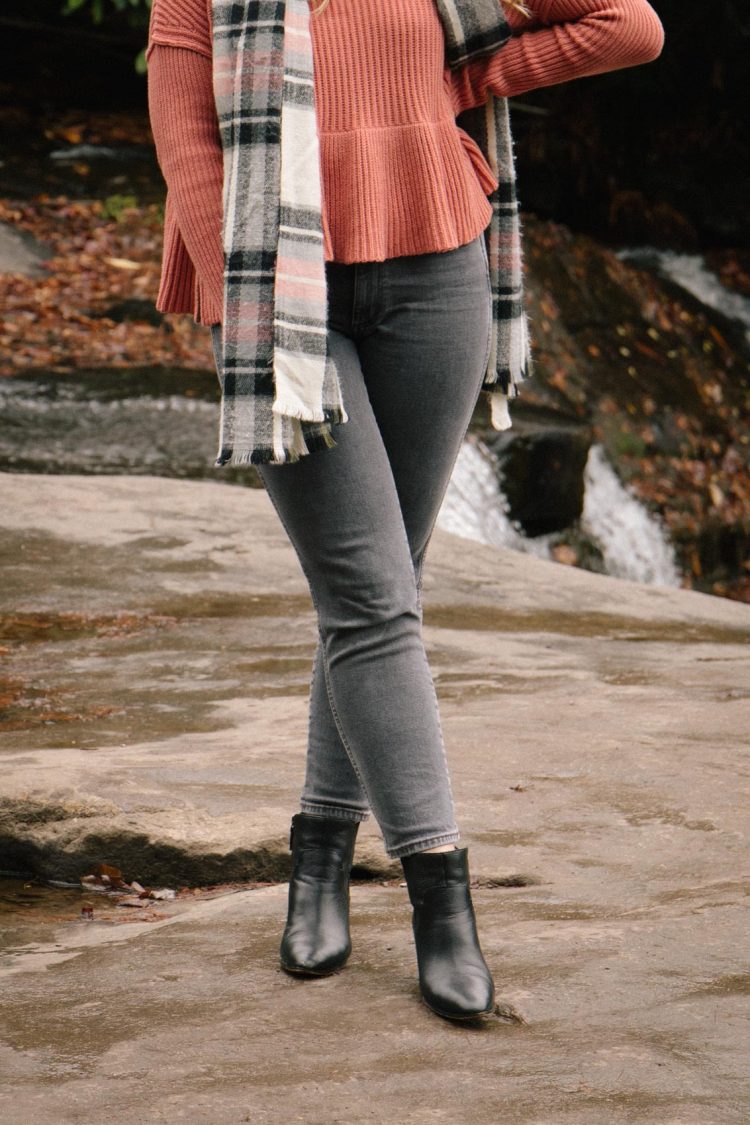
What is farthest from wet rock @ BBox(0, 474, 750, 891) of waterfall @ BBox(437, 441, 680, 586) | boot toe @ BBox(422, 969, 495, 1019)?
waterfall @ BBox(437, 441, 680, 586)

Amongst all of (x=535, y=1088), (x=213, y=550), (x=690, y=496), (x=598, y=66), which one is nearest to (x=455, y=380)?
(x=598, y=66)

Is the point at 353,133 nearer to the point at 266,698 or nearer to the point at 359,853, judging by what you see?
the point at 359,853

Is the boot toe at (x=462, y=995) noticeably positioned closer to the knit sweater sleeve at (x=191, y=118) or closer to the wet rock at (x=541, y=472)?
the knit sweater sleeve at (x=191, y=118)

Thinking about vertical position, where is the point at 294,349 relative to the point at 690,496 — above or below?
above

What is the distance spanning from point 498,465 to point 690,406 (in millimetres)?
3405

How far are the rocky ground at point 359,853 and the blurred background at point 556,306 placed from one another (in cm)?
310

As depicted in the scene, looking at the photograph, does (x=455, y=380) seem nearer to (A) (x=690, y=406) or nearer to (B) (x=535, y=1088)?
(B) (x=535, y=1088)

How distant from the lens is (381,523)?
215 centimetres

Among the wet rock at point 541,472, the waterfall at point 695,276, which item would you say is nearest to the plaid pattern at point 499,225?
the wet rock at point 541,472

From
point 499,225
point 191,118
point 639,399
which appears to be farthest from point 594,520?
point 191,118

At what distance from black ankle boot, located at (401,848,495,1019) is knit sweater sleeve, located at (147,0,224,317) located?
96cm

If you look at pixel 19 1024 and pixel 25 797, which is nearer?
pixel 19 1024

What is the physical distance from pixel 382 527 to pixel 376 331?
1.05ft

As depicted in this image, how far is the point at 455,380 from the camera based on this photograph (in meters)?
2.25
